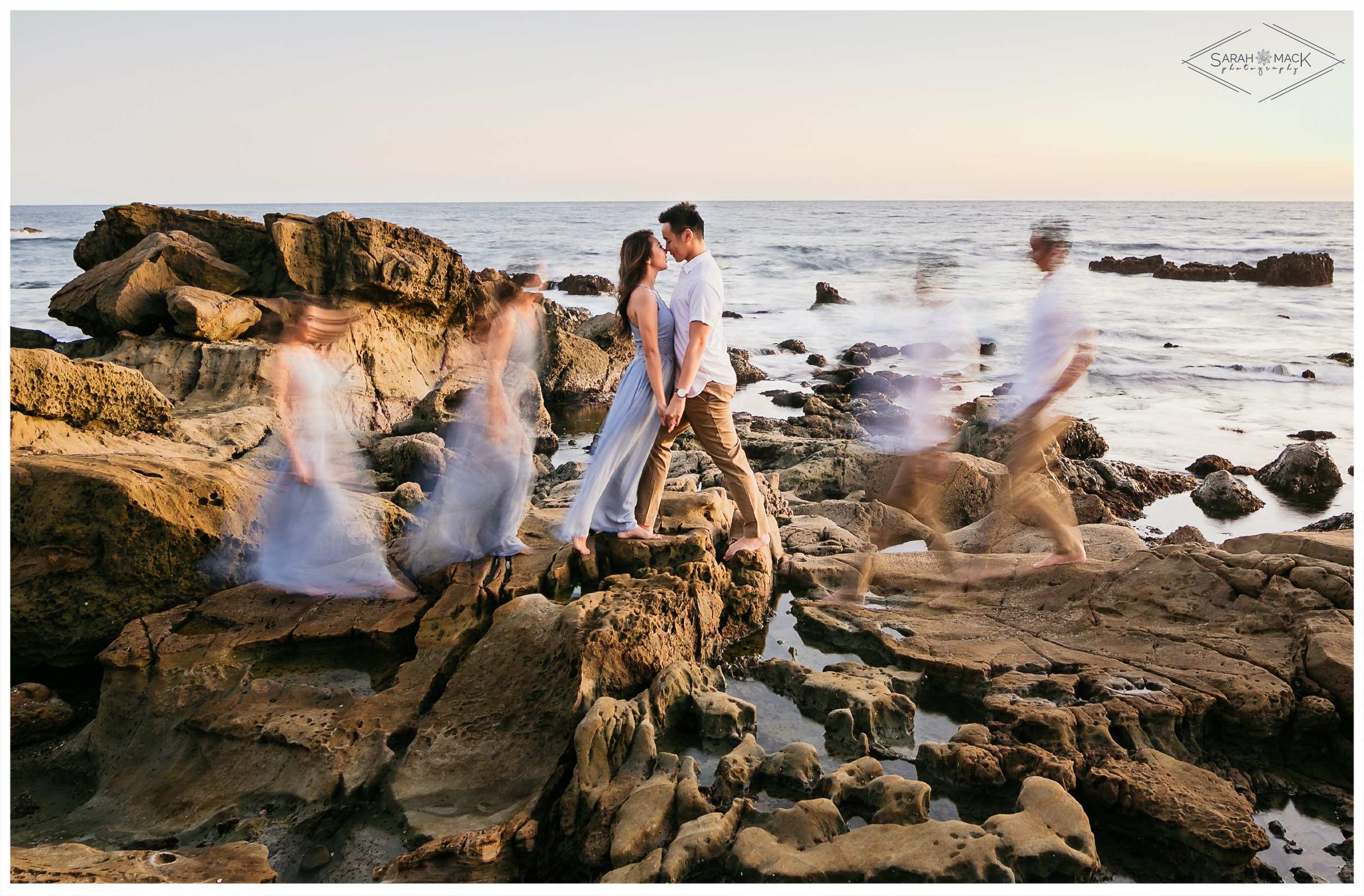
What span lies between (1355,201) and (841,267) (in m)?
34.4

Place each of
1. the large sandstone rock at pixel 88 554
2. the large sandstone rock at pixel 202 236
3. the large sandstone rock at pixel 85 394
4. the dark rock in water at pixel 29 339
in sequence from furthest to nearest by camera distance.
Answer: the large sandstone rock at pixel 202 236 → the dark rock in water at pixel 29 339 → the large sandstone rock at pixel 85 394 → the large sandstone rock at pixel 88 554

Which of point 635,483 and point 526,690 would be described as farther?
point 635,483

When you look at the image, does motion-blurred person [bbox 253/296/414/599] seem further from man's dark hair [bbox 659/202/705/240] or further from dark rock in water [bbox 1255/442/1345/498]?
dark rock in water [bbox 1255/442/1345/498]

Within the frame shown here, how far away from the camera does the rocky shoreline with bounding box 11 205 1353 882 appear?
3092 millimetres

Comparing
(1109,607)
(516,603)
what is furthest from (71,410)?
(1109,607)

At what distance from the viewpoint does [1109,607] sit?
482 cm

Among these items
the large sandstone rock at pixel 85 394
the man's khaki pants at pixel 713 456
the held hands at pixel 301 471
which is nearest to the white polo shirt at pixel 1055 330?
the man's khaki pants at pixel 713 456

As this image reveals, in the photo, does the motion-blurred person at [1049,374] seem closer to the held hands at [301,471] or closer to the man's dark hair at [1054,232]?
the man's dark hair at [1054,232]

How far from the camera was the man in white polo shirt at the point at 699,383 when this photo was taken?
15.1 feet

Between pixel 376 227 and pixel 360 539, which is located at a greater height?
pixel 376 227

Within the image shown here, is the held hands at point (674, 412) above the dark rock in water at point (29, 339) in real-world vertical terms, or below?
below

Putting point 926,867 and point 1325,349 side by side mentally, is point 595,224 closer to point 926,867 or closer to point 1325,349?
point 1325,349

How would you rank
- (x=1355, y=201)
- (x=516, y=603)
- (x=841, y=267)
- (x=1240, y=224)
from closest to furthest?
1. (x=1355, y=201)
2. (x=516, y=603)
3. (x=841, y=267)
4. (x=1240, y=224)

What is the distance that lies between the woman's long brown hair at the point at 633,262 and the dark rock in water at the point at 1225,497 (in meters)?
6.42
